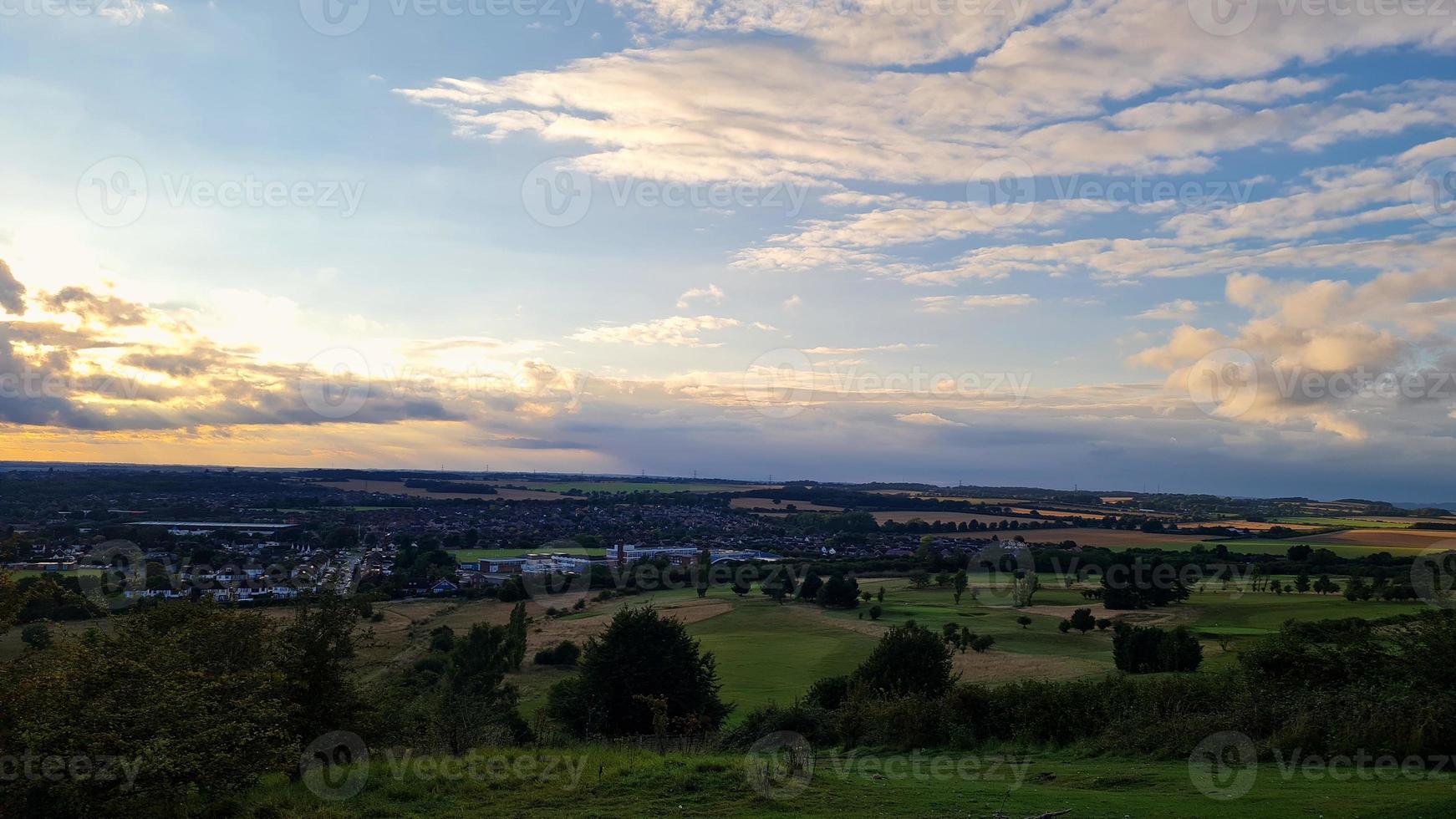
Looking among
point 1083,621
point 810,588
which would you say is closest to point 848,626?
point 810,588

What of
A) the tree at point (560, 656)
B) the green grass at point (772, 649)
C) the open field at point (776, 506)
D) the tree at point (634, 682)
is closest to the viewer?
the tree at point (634, 682)

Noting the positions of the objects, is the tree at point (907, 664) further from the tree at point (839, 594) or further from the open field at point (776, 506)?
the open field at point (776, 506)

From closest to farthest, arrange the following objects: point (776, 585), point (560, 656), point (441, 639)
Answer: point (560, 656) < point (441, 639) < point (776, 585)

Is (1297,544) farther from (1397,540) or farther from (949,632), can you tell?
(949,632)

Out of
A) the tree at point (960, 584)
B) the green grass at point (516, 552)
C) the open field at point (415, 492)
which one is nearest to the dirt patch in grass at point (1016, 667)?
the tree at point (960, 584)

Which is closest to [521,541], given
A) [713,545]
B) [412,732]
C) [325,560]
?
[713,545]
